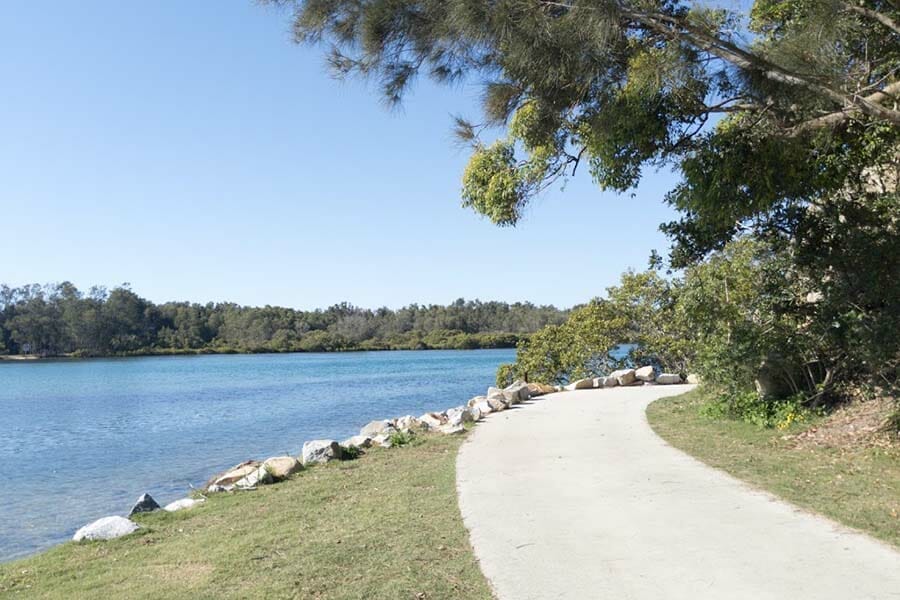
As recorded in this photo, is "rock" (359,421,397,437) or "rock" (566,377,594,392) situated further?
"rock" (566,377,594,392)

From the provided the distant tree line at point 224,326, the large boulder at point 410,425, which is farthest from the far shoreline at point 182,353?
the large boulder at point 410,425

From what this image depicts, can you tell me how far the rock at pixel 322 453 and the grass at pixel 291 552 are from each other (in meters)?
2.01

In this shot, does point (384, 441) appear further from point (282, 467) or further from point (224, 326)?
point (224, 326)

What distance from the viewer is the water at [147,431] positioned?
40.1 ft

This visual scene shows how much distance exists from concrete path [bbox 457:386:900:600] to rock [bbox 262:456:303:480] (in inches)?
101

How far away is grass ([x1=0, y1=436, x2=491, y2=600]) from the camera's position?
5.07m

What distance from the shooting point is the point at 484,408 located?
15.7m

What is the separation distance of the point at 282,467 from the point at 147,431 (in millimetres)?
13496

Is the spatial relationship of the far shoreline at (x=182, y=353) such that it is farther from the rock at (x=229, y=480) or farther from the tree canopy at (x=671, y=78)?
the tree canopy at (x=671, y=78)

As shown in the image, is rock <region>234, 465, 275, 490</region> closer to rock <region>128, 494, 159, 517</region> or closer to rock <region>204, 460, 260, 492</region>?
rock <region>204, 460, 260, 492</region>

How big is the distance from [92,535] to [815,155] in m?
8.79

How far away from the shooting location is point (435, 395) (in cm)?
3042

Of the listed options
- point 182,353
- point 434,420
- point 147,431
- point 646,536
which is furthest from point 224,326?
point 646,536

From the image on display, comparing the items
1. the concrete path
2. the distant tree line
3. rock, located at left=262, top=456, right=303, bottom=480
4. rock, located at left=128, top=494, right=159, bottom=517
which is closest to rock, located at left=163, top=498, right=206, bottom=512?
rock, located at left=128, top=494, right=159, bottom=517
